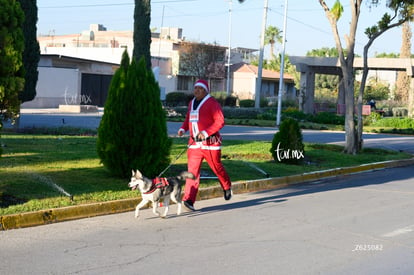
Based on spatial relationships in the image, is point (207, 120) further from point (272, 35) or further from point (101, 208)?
point (272, 35)

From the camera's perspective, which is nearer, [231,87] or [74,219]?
[74,219]

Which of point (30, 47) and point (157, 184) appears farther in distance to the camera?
point (30, 47)

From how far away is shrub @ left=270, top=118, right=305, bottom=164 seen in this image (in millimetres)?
16562

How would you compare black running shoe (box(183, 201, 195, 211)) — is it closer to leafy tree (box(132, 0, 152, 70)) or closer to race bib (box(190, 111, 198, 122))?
race bib (box(190, 111, 198, 122))

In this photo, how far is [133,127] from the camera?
11672 mm

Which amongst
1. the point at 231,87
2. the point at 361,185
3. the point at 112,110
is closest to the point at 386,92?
the point at 231,87

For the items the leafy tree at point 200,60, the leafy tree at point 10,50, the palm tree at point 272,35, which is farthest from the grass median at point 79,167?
the palm tree at point 272,35

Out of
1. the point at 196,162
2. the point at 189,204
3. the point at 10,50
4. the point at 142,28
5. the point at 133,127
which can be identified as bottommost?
the point at 189,204

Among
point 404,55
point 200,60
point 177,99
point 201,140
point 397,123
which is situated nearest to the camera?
point 201,140

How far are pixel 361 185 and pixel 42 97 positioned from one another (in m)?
34.7

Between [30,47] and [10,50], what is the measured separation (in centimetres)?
1564

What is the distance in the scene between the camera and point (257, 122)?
38062 millimetres

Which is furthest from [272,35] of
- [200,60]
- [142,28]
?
[142,28]

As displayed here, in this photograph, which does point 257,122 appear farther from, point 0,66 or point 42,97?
point 0,66
